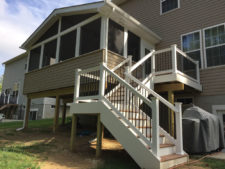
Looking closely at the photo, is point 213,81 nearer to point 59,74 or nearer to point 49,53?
point 59,74

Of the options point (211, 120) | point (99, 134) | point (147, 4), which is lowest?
point (99, 134)

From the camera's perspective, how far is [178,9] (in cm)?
991

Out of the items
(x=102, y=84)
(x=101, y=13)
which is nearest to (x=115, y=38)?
(x=101, y=13)

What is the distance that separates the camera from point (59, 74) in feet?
28.9

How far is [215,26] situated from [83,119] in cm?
844

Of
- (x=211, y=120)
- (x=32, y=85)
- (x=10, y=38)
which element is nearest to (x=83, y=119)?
(x=32, y=85)

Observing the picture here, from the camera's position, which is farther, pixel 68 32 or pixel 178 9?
pixel 178 9

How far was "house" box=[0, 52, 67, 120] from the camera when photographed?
1865 cm

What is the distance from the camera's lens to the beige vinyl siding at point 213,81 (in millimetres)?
7855

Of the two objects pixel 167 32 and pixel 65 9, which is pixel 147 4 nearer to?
pixel 167 32

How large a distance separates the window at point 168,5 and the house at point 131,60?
55mm

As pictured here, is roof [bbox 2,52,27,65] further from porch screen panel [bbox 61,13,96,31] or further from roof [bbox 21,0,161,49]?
porch screen panel [bbox 61,13,96,31]

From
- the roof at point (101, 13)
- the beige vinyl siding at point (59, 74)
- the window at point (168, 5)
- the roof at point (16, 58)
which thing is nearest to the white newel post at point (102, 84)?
the beige vinyl siding at point (59, 74)

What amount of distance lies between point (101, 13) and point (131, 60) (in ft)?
6.70
